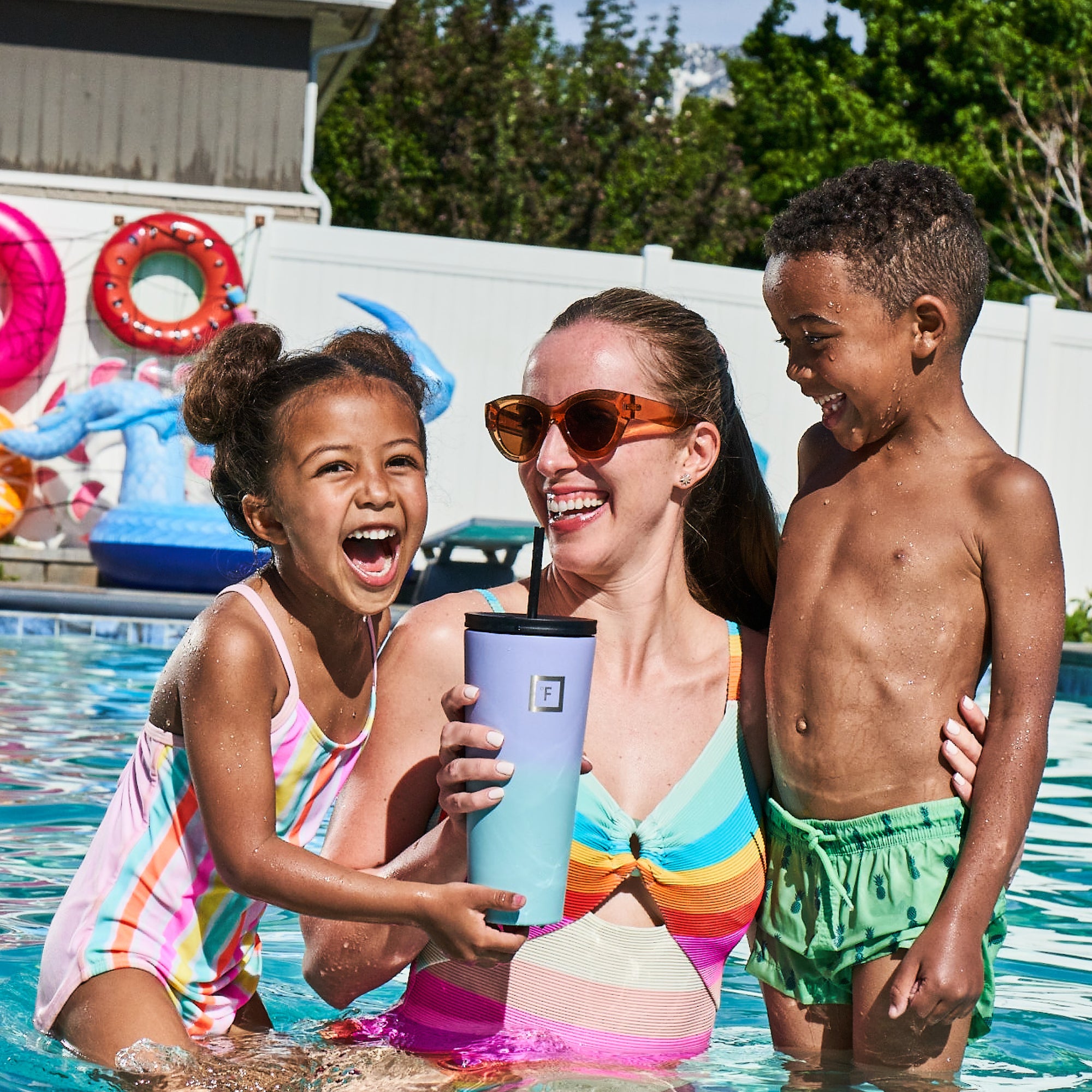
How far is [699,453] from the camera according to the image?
8.71 ft

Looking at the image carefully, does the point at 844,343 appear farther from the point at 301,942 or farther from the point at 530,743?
the point at 301,942

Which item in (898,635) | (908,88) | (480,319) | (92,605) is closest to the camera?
(898,635)

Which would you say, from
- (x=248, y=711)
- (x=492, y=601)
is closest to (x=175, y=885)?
(x=248, y=711)

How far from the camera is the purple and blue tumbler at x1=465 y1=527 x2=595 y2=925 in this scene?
1.95m

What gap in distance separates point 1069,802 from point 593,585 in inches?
192

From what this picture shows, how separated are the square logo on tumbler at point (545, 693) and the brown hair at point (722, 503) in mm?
818

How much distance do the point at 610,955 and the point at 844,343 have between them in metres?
1.14

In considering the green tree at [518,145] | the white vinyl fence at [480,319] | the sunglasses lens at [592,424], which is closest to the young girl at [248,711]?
the sunglasses lens at [592,424]

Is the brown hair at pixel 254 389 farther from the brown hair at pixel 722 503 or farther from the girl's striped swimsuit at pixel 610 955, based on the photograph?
the girl's striped swimsuit at pixel 610 955

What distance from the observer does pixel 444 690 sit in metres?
2.50

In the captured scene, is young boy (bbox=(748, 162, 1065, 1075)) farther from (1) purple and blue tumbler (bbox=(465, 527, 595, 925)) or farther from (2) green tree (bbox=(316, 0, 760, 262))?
(2) green tree (bbox=(316, 0, 760, 262))

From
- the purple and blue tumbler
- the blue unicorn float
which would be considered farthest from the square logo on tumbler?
the blue unicorn float

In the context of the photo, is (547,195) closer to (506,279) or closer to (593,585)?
(506,279)

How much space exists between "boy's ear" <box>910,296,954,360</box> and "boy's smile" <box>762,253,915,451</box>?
1cm
